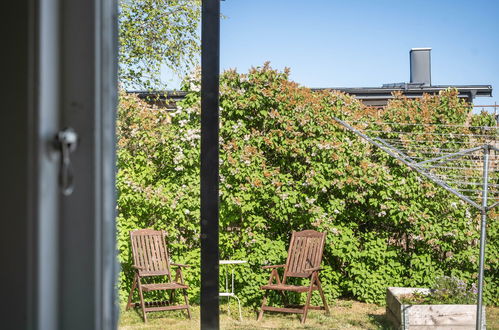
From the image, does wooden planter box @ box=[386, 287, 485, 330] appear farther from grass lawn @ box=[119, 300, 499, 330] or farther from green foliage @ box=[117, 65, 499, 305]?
green foliage @ box=[117, 65, 499, 305]

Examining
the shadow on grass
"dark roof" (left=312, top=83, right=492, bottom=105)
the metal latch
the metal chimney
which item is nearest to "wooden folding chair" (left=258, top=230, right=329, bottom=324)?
the shadow on grass

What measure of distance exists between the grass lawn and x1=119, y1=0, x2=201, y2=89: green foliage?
3.37 metres

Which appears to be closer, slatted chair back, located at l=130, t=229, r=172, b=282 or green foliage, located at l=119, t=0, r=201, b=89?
slatted chair back, located at l=130, t=229, r=172, b=282

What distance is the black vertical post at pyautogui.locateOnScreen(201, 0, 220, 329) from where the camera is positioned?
7.54 ft

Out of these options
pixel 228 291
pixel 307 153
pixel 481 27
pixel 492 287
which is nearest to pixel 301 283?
pixel 228 291

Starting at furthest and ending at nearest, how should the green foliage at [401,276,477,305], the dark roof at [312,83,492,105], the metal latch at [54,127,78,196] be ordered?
1. the dark roof at [312,83,492,105]
2. the green foliage at [401,276,477,305]
3. the metal latch at [54,127,78,196]

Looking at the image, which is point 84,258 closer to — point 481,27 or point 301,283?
point 301,283


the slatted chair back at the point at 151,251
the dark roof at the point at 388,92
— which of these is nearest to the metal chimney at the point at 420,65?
the dark roof at the point at 388,92

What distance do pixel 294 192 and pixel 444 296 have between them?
1.78 meters

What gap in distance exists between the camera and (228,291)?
568 centimetres

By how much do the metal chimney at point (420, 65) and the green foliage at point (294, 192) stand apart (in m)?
4.80

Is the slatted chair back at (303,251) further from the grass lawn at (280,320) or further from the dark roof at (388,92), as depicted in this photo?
the dark roof at (388,92)

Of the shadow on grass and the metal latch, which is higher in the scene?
the metal latch

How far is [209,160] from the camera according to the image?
2350 millimetres
